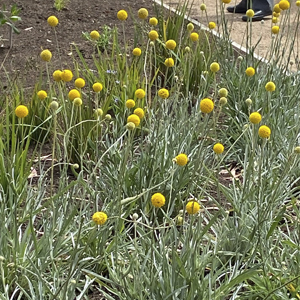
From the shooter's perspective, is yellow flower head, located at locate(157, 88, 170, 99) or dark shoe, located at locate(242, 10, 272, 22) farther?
dark shoe, located at locate(242, 10, 272, 22)

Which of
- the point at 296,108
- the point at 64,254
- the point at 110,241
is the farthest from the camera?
the point at 296,108

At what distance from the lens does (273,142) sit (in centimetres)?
291

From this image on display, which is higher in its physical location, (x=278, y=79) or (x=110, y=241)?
(x=278, y=79)

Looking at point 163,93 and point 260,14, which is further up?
point 163,93

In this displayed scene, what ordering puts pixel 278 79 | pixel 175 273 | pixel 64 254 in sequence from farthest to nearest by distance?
pixel 278 79 < pixel 64 254 < pixel 175 273

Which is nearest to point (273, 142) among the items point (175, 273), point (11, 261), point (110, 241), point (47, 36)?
point (110, 241)

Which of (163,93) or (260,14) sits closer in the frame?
(163,93)

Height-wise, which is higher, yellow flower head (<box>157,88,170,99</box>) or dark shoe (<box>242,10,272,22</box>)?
yellow flower head (<box>157,88,170,99</box>)

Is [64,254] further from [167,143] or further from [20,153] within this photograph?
[167,143]

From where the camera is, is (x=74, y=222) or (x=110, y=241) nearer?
(x=74, y=222)

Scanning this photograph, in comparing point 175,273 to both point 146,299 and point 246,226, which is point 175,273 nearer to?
point 146,299

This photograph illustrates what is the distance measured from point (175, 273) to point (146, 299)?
0.65 feet

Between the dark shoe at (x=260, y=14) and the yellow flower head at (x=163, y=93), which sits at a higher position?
the yellow flower head at (x=163, y=93)

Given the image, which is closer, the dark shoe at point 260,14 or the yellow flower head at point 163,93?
the yellow flower head at point 163,93
